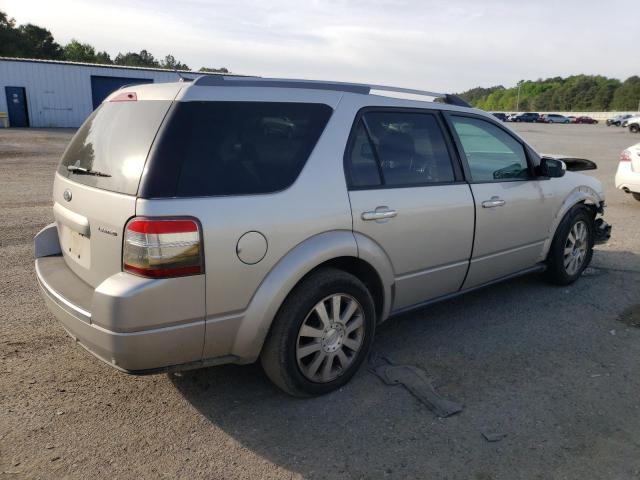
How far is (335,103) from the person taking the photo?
330 centimetres

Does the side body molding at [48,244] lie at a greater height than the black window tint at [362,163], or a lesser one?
lesser

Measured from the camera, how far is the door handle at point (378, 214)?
10.8 ft

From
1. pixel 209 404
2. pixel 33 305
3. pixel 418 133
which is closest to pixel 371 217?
pixel 418 133

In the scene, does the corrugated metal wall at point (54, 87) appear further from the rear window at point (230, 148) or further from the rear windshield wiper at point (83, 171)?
the rear window at point (230, 148)

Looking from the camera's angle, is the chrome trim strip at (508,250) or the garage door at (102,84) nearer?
the chrome trim strip at (508,250)

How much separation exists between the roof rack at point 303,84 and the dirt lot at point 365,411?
1845 millimetres

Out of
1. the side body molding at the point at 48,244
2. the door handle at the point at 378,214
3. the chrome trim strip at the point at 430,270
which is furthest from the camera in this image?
the chrome trim strip at the point at 430,270

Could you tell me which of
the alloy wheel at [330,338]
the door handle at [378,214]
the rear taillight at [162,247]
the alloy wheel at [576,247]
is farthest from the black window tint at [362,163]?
the alloy wheel at [576,247]

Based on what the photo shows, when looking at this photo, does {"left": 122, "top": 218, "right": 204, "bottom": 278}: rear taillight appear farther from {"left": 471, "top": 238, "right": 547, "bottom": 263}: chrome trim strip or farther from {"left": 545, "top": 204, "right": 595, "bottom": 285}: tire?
{"left": 545, "top": 204, "right": 595, "bottom": 285}: tire

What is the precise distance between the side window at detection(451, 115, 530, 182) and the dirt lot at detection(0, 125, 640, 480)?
122cm

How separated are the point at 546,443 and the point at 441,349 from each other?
1.15 meters

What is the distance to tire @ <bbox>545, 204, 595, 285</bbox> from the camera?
4.98 m

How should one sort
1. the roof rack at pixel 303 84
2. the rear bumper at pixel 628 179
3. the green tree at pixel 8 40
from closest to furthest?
the roof rack at pixel 303 84
the rear bumper at pixel 628 179
the green tree at pixel 8 40

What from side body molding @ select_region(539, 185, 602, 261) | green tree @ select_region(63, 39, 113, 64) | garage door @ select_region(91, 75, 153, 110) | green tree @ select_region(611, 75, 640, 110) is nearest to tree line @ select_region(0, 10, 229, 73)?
green tree @ select_region(63, 39, 113, 64)
